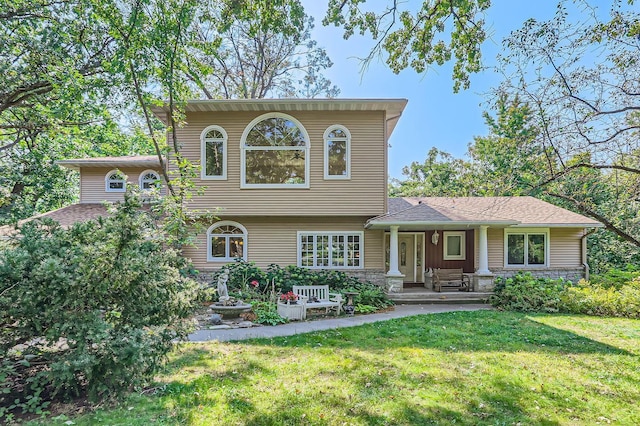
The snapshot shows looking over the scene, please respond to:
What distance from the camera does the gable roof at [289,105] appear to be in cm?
1094

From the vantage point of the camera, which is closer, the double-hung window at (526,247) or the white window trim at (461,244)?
the double-hung window at (526,247)

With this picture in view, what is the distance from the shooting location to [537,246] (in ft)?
42.9

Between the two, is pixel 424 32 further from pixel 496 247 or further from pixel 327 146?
pixel 496 247

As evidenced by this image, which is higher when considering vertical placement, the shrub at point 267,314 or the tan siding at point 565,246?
the tan siding at point 565,246

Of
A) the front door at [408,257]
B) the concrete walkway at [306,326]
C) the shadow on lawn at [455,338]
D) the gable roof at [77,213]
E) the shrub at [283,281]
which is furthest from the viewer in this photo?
the front door at [408,257]

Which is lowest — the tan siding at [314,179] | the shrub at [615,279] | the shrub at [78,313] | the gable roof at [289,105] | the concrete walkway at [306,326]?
the concrete walkway at [306,326]

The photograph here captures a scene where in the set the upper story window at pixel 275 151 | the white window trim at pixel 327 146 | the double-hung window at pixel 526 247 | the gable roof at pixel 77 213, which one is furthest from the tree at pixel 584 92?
the gable roof at pixel 77 213

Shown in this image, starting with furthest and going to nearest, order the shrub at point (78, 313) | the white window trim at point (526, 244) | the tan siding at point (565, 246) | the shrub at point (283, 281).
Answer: the tan siding at point (565, 246), the white window trim at point (526, 244), the shrub at point (283, 281), the shrub at point (78, 313)

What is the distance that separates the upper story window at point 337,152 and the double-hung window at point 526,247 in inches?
280

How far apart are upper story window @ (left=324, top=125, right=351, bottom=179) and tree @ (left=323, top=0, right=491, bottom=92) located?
4.50m

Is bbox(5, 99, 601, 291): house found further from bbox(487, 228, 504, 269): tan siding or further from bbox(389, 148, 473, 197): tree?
bbox(389, 148, 473, 197): tree

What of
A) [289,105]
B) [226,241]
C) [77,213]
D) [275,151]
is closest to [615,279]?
[275,151]

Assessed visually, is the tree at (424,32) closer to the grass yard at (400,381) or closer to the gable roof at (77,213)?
the grass yard at (400,381)

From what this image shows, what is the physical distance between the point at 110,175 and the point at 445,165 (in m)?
23.3
